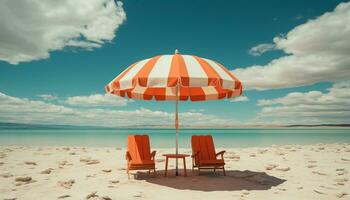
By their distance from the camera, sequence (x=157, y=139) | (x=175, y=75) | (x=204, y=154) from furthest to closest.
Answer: (x=157, y=139)
(x=204, y=154)
(x=175, y=75)

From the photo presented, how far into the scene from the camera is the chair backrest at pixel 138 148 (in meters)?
6.38

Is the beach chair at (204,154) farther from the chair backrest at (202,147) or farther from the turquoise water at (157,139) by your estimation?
the turquoise water at (157,139)

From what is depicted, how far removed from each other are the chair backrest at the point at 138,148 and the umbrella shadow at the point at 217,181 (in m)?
0.46

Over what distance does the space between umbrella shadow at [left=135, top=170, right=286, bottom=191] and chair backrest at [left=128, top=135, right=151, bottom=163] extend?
18.0 inches

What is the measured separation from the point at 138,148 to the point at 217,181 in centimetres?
185

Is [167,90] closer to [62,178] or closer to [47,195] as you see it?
[62,178]

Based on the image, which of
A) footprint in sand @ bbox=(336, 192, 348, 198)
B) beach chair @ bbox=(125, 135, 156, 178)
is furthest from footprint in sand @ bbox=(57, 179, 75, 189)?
footprint in sand @ bbox=(336, 192, 348, 198)

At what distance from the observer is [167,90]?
763cm

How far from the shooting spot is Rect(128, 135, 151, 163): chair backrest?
6379 mm

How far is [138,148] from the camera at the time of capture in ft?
21.1

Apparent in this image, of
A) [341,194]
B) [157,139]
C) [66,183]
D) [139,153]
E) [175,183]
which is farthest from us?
[157,139]

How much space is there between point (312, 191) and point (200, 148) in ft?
7.94

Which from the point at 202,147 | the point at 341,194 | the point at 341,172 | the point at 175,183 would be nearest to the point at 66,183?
the point at 175,183

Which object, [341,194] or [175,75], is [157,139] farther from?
[175,75]
